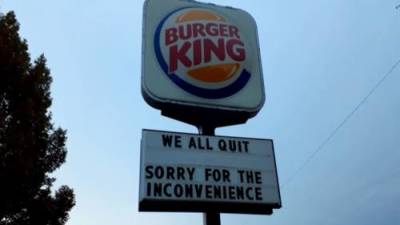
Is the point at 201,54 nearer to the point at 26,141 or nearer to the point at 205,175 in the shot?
the point at 205,175

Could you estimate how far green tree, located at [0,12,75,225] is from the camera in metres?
11.1

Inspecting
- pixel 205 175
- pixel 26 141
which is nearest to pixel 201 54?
pixel 205 175

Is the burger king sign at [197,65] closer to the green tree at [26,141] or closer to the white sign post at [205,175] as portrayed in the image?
the white sign post at [205,175]

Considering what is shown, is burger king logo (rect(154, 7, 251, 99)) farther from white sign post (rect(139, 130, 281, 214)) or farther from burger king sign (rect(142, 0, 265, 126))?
white sign post (rect(139, 130, 281, 214))

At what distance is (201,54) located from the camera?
812cm

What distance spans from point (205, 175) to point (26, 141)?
6399 mm

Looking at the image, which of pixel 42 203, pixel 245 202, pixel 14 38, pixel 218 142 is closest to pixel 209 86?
pixel 218 142

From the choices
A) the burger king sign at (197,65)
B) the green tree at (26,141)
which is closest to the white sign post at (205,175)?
the burger king sign at (197,65)

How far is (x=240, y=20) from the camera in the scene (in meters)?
9.09

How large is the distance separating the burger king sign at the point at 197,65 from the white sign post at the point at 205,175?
29.1 inches

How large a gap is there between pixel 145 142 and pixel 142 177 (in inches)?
22.5

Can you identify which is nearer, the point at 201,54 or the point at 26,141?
the point at 201,54

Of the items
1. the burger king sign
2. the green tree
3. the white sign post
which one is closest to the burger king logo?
the burger king sign

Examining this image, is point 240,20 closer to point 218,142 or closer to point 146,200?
point 218,142
